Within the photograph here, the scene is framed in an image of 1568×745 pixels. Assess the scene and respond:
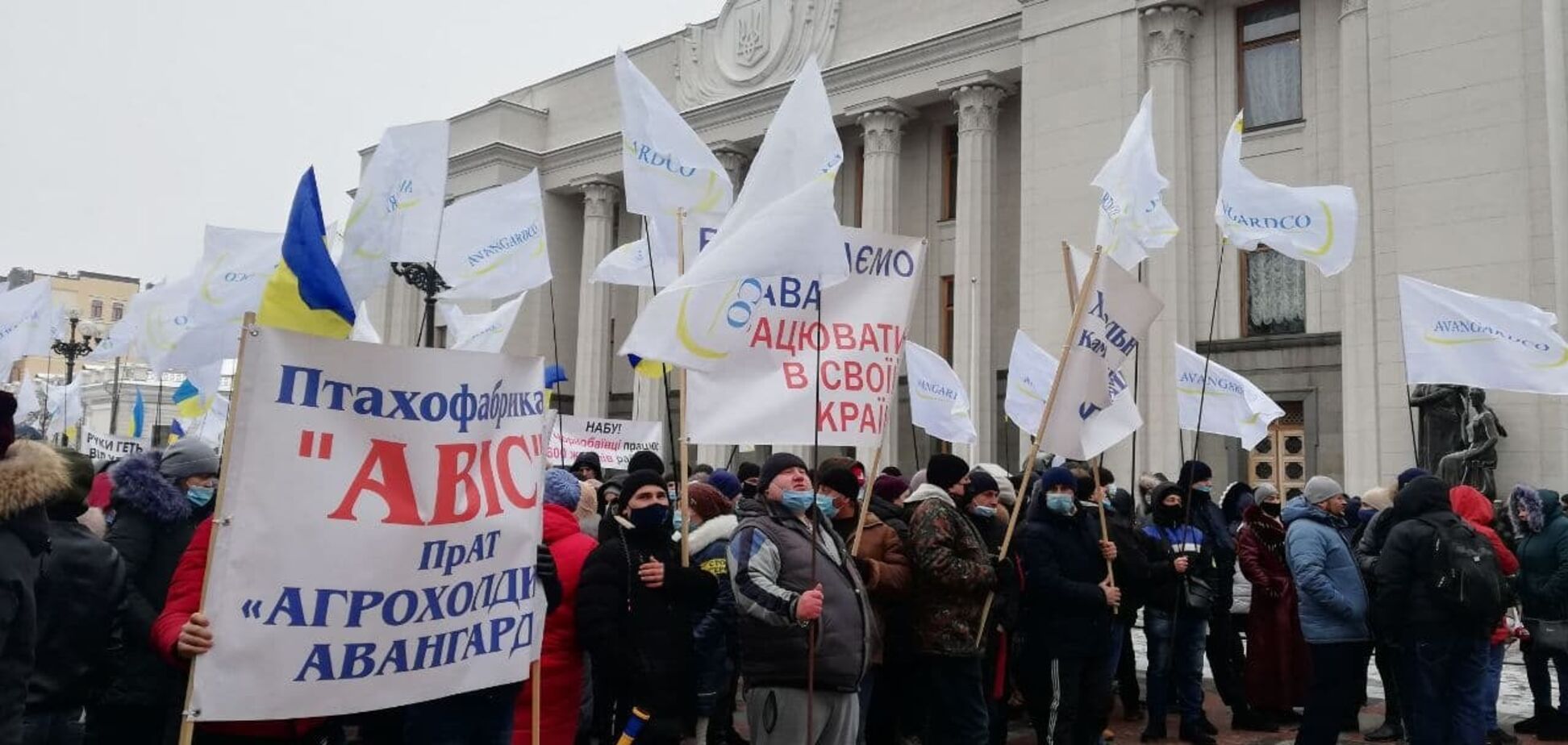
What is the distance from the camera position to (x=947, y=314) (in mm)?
26641

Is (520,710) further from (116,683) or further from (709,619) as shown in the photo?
(709,619)

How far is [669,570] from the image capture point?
16.3 ft

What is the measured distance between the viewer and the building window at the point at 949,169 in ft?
88.4

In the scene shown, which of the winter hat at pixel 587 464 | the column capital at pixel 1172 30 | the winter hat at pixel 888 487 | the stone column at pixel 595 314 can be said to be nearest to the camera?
the winter hat at pixel 888 487

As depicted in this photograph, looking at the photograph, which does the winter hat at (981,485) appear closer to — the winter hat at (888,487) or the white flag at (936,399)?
the winter hat at (888,487)

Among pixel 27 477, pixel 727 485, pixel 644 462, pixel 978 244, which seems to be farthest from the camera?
pixel 978 244

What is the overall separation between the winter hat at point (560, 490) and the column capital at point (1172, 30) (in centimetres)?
1888

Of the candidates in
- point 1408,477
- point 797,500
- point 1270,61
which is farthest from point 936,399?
point 1270,61

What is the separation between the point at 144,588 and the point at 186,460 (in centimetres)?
70

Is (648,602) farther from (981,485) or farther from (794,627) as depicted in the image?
(981,485)

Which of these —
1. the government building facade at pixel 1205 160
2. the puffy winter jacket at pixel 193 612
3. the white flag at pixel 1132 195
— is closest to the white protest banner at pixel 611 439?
the government building facade at pixel 1205 160

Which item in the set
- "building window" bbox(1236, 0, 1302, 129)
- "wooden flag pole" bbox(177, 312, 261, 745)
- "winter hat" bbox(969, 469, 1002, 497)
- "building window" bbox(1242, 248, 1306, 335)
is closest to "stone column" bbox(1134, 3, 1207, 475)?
"building window" bbox(1236, 0, 1302, 129)

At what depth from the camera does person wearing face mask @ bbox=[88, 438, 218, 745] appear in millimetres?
4848

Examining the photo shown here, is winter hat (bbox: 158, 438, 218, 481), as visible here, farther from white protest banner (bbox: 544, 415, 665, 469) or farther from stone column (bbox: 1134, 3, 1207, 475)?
stone column (bbox: 1134, 3, 1207, 475)
